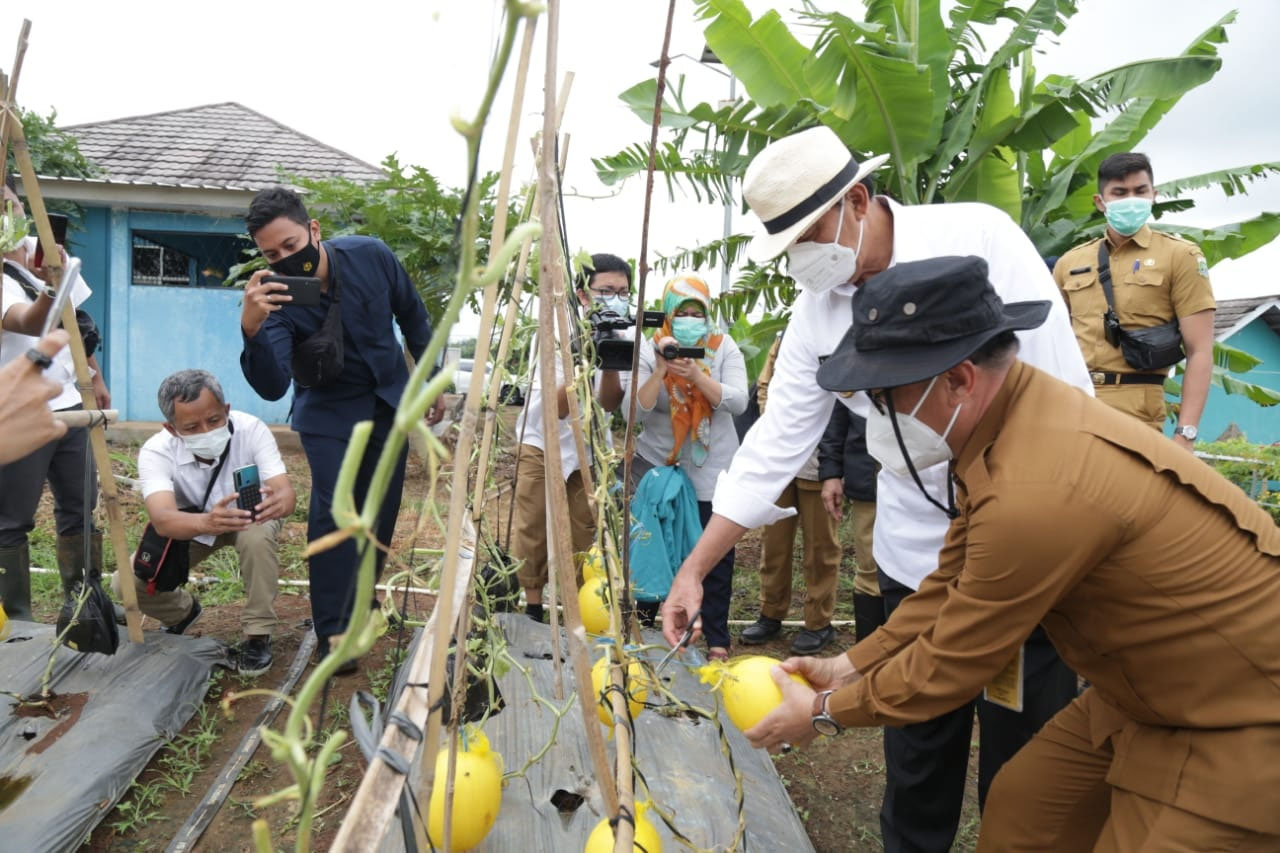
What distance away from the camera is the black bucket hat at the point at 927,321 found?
1472mm

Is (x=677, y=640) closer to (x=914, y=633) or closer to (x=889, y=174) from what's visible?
(x=914, y=633)

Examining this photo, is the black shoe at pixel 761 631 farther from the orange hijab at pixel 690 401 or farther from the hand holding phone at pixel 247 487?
the hand holding phone at pixel 247 487

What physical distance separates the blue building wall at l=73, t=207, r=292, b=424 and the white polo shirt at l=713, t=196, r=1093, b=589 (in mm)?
9074

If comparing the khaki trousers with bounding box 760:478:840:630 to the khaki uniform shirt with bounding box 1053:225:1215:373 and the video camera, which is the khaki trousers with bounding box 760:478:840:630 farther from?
the khaki uniform shirt with bounding box 1053:225:1215:373

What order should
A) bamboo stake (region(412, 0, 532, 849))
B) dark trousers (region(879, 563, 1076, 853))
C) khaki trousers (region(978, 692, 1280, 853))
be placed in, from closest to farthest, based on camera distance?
bamboo stake (region(412, 0, 532, 849))
khaki trousers (region(978, 692, 1280, 853))
dark trousers (region(879, 563, 1076, 853))

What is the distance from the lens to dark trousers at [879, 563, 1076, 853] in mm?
2189

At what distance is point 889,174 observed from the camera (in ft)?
19.0

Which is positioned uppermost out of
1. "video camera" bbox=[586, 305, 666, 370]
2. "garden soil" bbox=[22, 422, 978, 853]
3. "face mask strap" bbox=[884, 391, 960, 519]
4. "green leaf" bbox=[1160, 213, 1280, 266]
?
"green leaf" bbox=[1160, 213, 1280, 266]

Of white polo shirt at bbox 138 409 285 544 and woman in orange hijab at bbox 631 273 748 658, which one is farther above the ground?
woman in orange hijab at bbox 631 273 748 658

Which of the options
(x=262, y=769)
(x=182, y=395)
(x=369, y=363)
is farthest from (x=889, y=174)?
(x=262, y=769)

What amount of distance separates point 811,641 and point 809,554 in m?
0.47

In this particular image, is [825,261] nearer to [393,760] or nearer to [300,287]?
[393,760]

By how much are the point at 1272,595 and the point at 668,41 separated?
4.78 ft

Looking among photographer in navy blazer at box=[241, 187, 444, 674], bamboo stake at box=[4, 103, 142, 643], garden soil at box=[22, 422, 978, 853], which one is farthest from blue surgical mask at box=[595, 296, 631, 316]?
bamboo stake at box=[4, 103, 142, 643]
